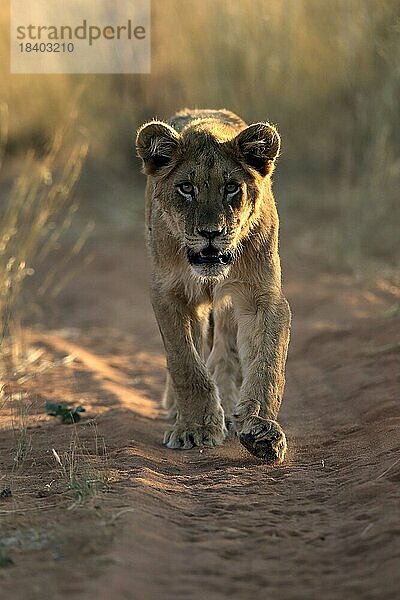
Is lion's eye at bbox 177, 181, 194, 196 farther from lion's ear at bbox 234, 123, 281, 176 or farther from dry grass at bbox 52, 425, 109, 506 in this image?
dry grass at bbox 52, 425, 109, 506

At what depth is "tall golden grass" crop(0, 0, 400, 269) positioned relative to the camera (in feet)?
36.8

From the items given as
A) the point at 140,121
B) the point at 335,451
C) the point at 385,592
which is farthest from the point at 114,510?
the point at 140,121

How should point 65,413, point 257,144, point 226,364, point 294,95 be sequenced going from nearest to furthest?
1. point 257,144
2. point 65,413
3. point 226,364
4. point 294,95

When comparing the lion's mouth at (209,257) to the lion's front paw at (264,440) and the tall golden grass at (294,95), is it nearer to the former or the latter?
the lion's front paw at (264,440)

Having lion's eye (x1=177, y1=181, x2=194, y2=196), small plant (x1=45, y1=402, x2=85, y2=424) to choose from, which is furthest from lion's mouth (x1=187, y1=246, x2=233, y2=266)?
small plant (x1=45, y1=402, x2=85, y2=424)

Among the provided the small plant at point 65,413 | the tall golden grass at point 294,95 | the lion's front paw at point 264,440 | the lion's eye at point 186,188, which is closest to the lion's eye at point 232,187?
the lion's eye at point 186,188

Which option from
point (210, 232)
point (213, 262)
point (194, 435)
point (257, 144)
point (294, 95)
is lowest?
point (194, 435)

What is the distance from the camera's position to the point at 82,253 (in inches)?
493

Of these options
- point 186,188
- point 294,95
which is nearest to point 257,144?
point 186,188

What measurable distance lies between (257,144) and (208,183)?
371 millimetres

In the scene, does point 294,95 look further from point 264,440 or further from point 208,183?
point 264,440

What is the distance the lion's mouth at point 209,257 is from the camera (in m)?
5.31

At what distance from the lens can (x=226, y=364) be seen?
640 cm

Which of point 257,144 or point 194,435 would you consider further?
point 194,435
